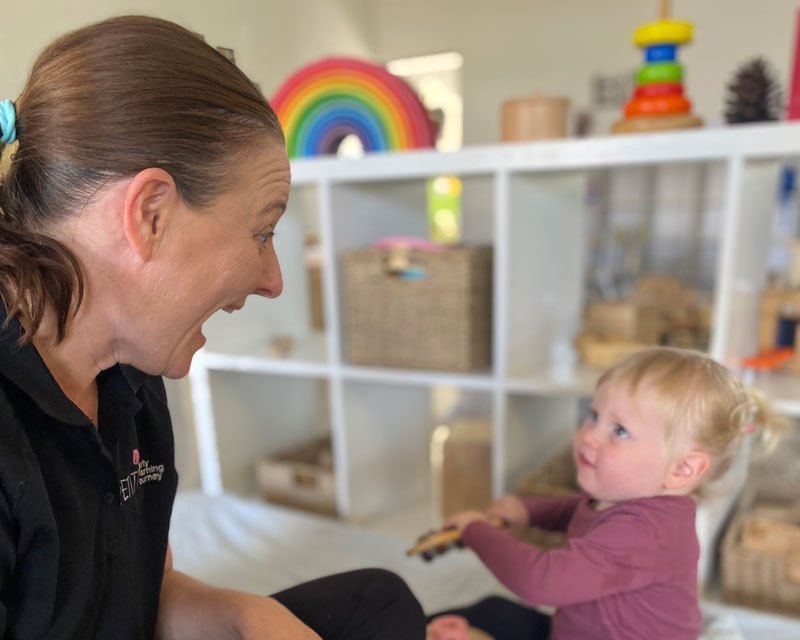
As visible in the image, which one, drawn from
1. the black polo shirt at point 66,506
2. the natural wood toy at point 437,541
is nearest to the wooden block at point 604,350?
the natural wood toy at point 437,541

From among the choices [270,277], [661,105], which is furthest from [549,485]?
[270,277]

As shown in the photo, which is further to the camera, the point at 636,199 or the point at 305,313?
the point at 636,199

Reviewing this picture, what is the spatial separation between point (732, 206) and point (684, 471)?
0.49 meters

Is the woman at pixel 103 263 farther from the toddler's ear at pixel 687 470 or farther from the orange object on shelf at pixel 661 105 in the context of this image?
the orange object on shelf at pixel 661 105

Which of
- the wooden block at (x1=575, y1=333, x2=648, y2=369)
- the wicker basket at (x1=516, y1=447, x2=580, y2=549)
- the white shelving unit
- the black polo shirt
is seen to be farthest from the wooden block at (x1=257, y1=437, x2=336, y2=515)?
the black polo shirt

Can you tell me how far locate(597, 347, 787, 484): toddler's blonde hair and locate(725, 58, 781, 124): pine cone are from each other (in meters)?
0.53

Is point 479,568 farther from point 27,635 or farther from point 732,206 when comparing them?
point 27,635

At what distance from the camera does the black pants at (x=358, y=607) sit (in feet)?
2.47

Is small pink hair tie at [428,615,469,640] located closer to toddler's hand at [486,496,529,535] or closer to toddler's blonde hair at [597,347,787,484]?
toddler's hand at [486,496,529,535]

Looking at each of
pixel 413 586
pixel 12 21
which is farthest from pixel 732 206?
pixel 12 21

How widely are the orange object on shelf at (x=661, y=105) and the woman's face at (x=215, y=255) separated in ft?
2.59

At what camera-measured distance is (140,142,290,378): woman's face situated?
60cm

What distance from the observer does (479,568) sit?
1361 millimetres

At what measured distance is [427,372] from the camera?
1.41 meters
